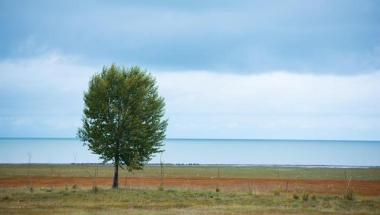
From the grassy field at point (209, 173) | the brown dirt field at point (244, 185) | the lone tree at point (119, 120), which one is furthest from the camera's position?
the grassy field at point (209, 173)

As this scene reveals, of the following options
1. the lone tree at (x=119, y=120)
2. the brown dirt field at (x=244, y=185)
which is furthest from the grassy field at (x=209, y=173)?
the lone tree at (x=119, y=120)

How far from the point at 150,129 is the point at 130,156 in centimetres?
320

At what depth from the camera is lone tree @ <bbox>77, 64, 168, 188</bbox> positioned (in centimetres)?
4481

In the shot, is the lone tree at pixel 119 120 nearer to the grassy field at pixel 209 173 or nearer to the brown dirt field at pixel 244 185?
the brown dirt field at pixel 244 185

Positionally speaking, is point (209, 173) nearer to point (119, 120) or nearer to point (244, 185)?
point (244, 185)

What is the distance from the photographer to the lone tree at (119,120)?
44812 mm

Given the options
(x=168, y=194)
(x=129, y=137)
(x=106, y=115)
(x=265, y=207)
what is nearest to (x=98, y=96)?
(x=106, y=115)

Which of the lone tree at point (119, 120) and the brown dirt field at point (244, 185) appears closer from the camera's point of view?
the lone tree at point (119, 120)

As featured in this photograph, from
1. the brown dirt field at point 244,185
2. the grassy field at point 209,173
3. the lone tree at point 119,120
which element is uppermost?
the lone tree at point 119,120

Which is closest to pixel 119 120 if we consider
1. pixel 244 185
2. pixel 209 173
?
pixel 244 185

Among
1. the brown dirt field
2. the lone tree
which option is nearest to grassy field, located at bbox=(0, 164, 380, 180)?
the brown dirt field

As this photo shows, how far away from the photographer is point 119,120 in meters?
45.2

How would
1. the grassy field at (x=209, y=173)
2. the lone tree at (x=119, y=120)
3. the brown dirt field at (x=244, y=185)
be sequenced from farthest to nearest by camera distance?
the grassy field at (x=209, y=173) < the brown dirt field at (x=244, y=185) < the lone tree at (x=119, y=120)

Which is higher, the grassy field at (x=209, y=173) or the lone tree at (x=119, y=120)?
the lone tree at (x=119, y=120)
